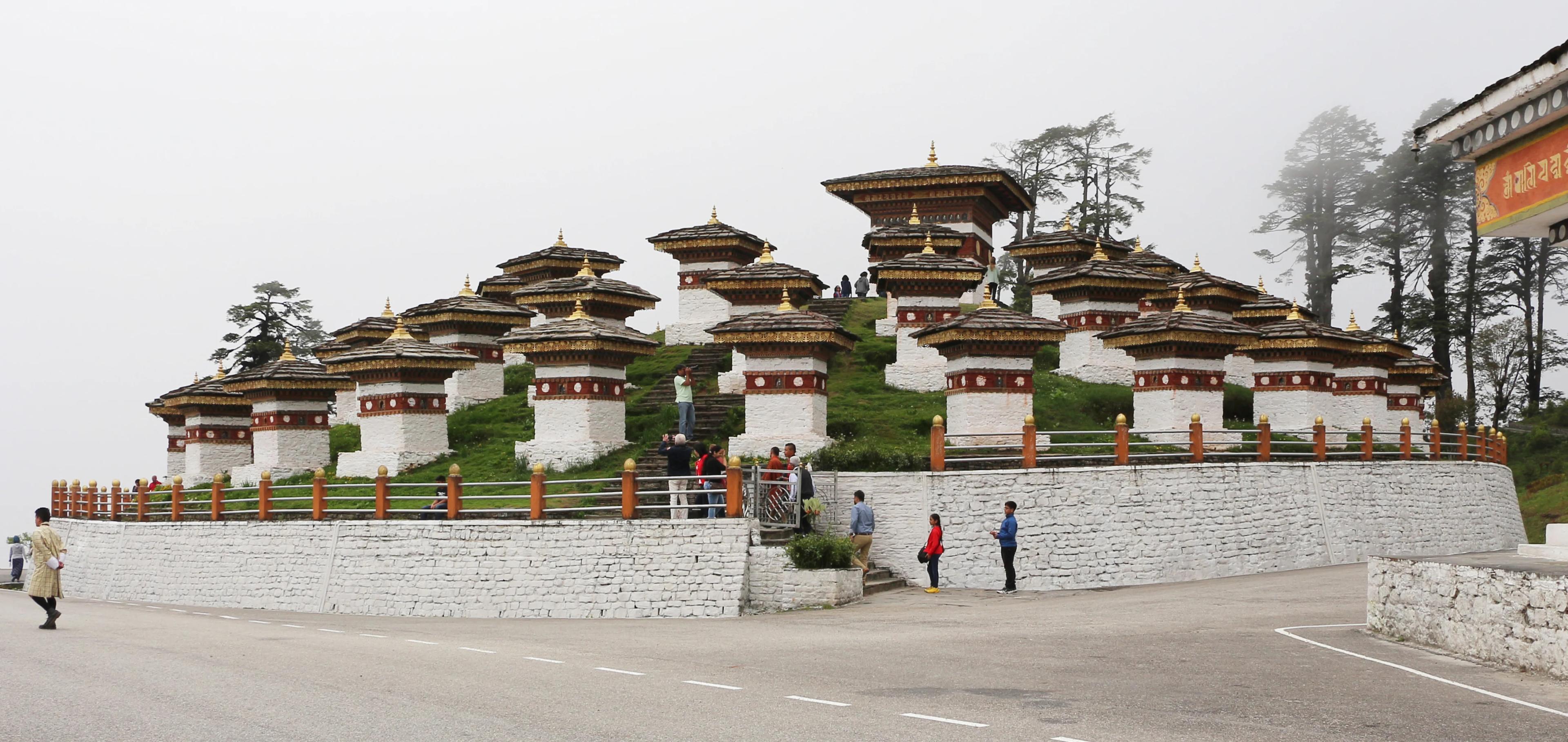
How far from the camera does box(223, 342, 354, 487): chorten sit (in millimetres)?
33625

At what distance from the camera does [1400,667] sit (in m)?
12.3

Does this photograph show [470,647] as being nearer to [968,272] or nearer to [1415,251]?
[968,272]

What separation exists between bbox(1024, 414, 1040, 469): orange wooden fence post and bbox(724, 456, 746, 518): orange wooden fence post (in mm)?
5743

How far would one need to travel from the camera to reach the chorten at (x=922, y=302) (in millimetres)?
33000

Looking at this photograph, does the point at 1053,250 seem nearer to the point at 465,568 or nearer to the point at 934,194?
the point at 934,194

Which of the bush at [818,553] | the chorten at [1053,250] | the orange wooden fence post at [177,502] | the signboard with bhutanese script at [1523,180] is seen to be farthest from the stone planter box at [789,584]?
the chorten at [1053,250]

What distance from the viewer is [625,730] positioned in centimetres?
960

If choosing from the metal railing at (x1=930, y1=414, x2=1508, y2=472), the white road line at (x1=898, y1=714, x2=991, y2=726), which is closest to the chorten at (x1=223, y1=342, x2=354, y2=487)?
the metal railing at (x1=930, y1=414, x2=1508, y2=472)

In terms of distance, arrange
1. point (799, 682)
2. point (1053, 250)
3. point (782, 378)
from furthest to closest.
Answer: point (1053, 250) → point (782, 378) → point (799, 682)

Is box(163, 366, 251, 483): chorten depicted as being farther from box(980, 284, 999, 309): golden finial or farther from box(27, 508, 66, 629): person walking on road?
box(980, 284, 999, 309): golden finial

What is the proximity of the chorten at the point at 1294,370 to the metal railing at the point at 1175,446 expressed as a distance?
3.55 feet

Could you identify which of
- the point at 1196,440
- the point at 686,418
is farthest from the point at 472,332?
the point at 1196,440

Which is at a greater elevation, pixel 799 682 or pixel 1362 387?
pixel 1362 387

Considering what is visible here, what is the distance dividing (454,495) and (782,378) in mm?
7707
